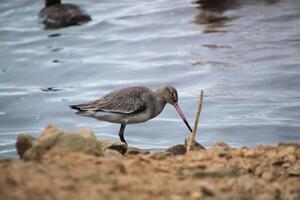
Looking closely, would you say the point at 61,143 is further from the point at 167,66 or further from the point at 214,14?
the point at 214,14

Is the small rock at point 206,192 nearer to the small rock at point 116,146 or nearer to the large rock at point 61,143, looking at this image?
the large rock at point 61,143

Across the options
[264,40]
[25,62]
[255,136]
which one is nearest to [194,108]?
[255,136]

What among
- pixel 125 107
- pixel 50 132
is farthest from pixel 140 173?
pixel 125 107

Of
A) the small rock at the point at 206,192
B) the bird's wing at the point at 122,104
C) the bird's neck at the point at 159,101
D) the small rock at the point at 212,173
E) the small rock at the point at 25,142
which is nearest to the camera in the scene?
the small rock at the point at 206,192

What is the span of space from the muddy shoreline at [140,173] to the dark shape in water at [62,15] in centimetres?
1305

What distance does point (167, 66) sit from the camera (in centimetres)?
1677

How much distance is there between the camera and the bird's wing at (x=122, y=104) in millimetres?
10711

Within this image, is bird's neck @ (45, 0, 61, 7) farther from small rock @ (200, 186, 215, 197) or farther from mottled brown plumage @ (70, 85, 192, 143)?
small rock @ (200, 186, 215, 197)

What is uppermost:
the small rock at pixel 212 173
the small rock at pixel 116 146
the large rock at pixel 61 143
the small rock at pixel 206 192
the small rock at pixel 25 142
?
the small rock at pixel 206 192

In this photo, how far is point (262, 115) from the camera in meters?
13.1

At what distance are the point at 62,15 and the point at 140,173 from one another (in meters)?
15.4

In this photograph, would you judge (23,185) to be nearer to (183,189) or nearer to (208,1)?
(183,189)

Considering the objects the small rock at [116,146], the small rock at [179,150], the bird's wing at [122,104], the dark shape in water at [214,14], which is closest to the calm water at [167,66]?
the dark shape in water at [214,14]

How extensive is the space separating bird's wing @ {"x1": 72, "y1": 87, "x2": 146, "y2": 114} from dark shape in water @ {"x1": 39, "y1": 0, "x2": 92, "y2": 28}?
10478mm
